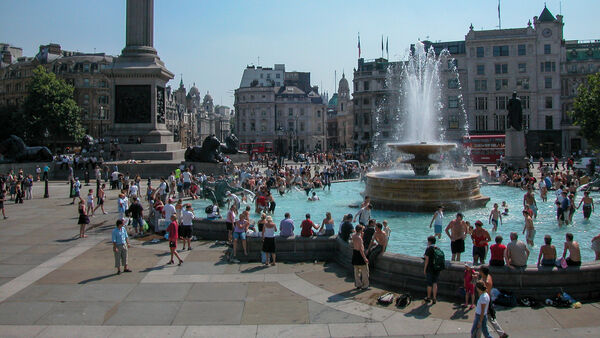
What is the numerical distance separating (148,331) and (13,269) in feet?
19.6

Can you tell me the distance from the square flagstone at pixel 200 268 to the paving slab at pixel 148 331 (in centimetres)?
346

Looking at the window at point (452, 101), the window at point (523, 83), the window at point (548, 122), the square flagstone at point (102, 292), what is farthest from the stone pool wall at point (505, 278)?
the window at point (548, 122)

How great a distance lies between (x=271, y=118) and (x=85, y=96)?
118 ft

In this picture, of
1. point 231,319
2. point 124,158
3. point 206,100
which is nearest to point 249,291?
point 231,319

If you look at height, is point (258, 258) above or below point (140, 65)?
below

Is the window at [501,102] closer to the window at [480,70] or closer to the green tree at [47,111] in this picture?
the window at [480,70]

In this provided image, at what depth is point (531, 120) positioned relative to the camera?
72.4 metres

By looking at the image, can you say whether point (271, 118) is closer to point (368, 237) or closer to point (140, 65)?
point (140, 65)

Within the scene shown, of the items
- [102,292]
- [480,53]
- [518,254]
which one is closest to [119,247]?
[102,292]

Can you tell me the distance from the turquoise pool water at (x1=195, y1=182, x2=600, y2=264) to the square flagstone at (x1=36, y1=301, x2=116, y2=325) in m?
7.90

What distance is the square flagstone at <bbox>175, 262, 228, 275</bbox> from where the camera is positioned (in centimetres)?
1240

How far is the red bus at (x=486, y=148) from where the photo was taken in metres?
56.0

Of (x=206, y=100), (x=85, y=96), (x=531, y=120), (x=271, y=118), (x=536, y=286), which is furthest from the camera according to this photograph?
(x=206, y=100)

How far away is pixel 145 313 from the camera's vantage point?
959 cm
